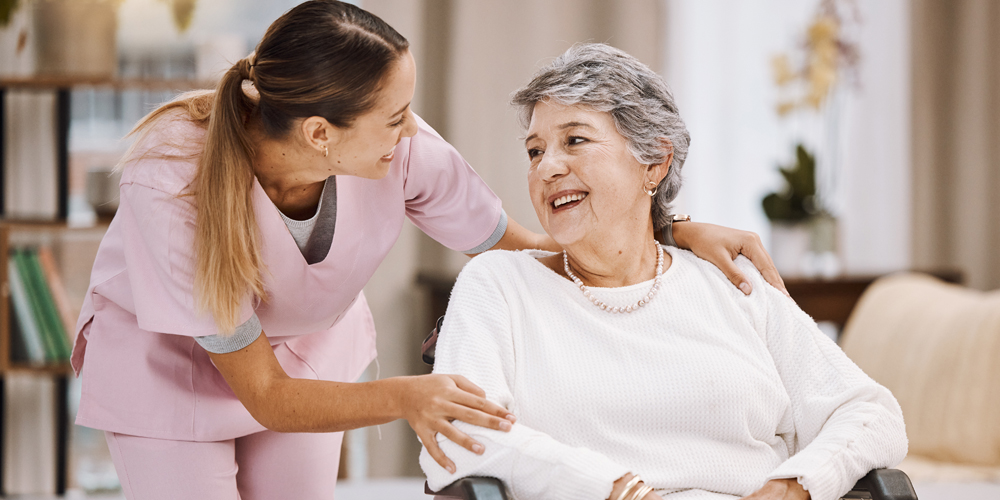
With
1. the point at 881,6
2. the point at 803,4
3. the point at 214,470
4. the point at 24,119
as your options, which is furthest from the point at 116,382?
the point at 881,6

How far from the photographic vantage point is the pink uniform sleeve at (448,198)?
1666mm

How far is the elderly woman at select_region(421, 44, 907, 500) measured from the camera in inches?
56.4

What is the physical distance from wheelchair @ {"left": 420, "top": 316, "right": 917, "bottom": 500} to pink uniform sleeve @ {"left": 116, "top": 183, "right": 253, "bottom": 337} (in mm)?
432

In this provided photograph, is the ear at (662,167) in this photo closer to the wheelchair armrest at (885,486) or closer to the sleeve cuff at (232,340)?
the wheelchair armrest at (885,486)

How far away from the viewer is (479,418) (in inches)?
50.8

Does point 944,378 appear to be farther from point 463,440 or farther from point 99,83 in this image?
point 99,83

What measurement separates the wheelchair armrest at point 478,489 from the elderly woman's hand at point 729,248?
0.63 m

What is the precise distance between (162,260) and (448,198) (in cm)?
60

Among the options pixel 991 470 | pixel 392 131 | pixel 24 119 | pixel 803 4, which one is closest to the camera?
pixel 392 131

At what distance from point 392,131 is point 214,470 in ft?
2.32

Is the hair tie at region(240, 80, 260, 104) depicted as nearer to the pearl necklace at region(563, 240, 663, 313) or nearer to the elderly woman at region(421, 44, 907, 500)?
the elderly woman at region(421, 44, 907, 500)

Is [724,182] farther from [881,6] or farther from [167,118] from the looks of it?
[167,118]

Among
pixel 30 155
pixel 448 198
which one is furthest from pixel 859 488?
pixel 30 155

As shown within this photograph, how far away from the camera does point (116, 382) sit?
151 cm
